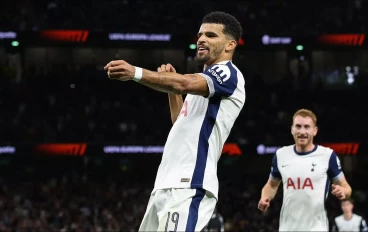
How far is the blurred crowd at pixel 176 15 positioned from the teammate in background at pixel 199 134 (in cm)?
1916

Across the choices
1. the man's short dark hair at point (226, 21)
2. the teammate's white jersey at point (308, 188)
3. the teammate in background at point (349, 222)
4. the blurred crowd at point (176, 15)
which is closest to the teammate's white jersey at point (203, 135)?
the man's short dark hair at point (226, 21)

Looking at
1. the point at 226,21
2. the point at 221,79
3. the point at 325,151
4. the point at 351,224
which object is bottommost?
the point at 351,224

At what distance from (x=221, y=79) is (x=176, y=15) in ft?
68.2

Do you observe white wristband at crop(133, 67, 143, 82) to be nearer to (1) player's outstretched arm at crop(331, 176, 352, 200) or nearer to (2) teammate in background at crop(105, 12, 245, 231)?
(2) teammate in background at crop(105, 12, 245, 231)

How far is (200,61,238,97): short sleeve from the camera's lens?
471cm

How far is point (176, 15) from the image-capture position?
996 inches

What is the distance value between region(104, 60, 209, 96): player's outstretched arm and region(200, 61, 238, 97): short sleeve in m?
0.06

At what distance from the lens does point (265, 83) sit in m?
27.5

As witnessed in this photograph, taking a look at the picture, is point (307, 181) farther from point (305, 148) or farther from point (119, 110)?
point (119, 110)

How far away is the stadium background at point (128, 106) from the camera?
921 inches

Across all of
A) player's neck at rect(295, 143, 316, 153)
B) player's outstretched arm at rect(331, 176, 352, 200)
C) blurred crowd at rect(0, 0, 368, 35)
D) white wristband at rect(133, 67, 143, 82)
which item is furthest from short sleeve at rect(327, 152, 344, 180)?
blurred crowd at rect(0, 0, 368, 35)

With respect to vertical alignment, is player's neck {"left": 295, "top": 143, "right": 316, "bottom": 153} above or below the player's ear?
below

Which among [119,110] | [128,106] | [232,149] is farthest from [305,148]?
[128,106]

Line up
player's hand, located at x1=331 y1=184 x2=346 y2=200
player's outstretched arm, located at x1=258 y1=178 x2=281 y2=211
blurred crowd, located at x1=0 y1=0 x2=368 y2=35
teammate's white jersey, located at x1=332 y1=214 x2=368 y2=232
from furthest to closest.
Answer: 1. blurred crowd, located at x1=0 y1=0 x2=368 y2=35
2. teammate's white jersey, located at x1=332 y1=214 x2=368 y2=232
3. player's outstretched arm, located at x1=258 y1=178 x2=281 y2=211
4. player's hand, located at x1=331 y1=184 x2=346 y2=200
